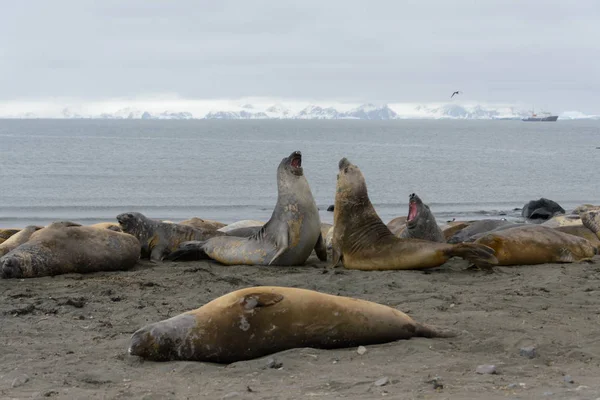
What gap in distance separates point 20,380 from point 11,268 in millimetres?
4551

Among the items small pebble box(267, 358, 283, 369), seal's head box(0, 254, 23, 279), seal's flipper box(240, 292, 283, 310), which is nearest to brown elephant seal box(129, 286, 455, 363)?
seal's flipper box(240, 292, 283, 310)

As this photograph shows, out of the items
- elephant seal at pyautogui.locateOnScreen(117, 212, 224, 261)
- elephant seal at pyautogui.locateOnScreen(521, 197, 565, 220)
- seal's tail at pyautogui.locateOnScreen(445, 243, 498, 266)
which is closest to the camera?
seal's tail at pyautogui.locateOnScreen(445, 243, 498, 266)

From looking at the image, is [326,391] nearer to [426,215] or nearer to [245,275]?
[245,275]

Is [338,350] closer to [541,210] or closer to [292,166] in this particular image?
[292,166]

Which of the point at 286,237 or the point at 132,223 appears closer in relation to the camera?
the point at 286,237

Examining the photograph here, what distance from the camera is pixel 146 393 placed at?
15.3 feet

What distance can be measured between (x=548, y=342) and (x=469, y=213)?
19.8m

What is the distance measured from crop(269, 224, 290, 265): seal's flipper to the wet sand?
32.3 inches

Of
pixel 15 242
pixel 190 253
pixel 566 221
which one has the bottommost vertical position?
pixel 190 253

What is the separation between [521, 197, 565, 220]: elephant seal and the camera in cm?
2177

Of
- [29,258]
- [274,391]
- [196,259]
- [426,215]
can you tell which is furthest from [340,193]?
[274,391]

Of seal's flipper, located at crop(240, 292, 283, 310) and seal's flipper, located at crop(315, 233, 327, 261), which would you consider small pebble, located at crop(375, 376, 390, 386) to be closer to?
seal's flipper, located at crop(240, 292, 283, 310)

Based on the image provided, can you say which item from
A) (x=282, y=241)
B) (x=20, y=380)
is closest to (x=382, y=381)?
(x=20, y=380)

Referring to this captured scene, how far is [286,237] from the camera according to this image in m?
10.3
